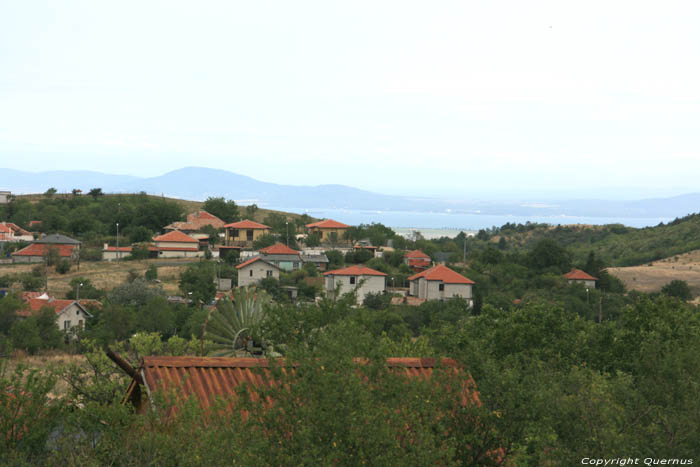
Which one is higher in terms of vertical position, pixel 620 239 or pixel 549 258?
pixel 620 239

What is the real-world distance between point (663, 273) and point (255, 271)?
3922cm

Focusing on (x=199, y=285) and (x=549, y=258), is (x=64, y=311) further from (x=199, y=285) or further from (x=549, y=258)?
(x=549, y=258)

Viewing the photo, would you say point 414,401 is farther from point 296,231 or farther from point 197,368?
point 296,231

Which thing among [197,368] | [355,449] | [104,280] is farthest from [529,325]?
[104,280]

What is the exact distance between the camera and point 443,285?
5225 cm

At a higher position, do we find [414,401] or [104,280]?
[414,401]

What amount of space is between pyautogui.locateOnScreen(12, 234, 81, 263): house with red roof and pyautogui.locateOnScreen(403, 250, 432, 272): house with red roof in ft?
102

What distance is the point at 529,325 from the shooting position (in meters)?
14.2

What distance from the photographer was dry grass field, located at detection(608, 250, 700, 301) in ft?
194

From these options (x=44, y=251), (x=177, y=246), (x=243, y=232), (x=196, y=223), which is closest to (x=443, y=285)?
(x=177, y=246)

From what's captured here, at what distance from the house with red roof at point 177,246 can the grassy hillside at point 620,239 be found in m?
40.4

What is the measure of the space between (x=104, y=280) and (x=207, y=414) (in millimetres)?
47694

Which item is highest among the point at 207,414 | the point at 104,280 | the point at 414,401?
the point at 414,401

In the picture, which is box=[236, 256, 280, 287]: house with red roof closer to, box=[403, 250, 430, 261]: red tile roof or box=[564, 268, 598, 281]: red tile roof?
box=[403, 250, 430, 261]: red tile roof
